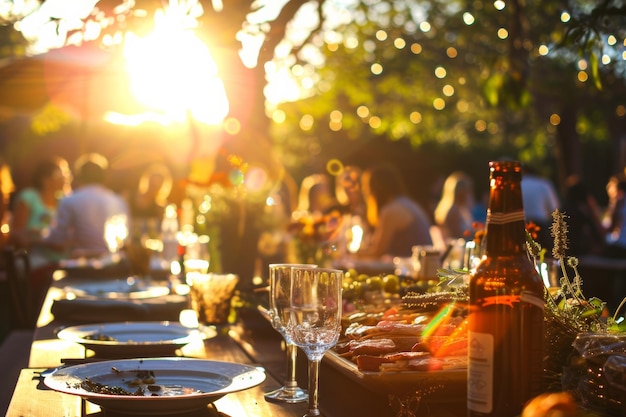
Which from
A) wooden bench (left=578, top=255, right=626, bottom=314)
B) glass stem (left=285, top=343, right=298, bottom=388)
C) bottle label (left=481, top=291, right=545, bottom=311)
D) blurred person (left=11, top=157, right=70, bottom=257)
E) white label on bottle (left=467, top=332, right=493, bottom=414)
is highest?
blurred person (left=11, top=157, right=70, bottom=257)

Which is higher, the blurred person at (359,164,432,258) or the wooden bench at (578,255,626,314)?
the blurred person at (359,164,432,258)

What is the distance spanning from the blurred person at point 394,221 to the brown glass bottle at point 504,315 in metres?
5.36

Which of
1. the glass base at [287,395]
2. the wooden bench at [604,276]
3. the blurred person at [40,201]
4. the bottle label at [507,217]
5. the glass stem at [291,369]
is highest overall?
the blurred person at [40,201]

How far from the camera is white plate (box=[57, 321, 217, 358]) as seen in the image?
2.09m

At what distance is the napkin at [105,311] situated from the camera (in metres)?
2.77

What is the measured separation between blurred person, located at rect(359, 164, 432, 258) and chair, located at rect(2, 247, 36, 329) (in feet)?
9.21

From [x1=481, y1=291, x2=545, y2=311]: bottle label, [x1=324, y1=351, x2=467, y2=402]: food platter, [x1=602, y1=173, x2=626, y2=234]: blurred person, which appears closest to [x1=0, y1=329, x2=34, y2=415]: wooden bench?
[x1=324, y1=351, x2=467, y2=402]: food platter

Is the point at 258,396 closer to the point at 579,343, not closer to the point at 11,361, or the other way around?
the point at 579,343

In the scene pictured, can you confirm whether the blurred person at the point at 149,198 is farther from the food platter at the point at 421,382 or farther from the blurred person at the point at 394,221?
→ the food platter at the point at 421,382

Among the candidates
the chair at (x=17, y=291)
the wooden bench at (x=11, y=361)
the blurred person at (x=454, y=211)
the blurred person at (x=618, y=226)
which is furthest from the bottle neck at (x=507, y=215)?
the blurred person at (x=618, y=226)

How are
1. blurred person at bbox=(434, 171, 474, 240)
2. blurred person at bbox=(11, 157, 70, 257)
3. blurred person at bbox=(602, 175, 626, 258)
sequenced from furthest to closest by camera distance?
blurred person at bbox=(602, 175, 626, 258) → blurred person at bbox=(434, 171, 474, 240) → blurred person at bbox=(11, 157, 70, 257)

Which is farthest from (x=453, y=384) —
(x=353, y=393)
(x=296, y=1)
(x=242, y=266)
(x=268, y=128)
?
(x=268, y=128)

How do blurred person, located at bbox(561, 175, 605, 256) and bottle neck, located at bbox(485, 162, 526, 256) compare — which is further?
blurred person, located at bbox(561, 175, 605, 256)

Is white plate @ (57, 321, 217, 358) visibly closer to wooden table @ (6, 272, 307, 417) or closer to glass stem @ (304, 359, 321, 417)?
wooden table @ (6, 272, 307, 417)
